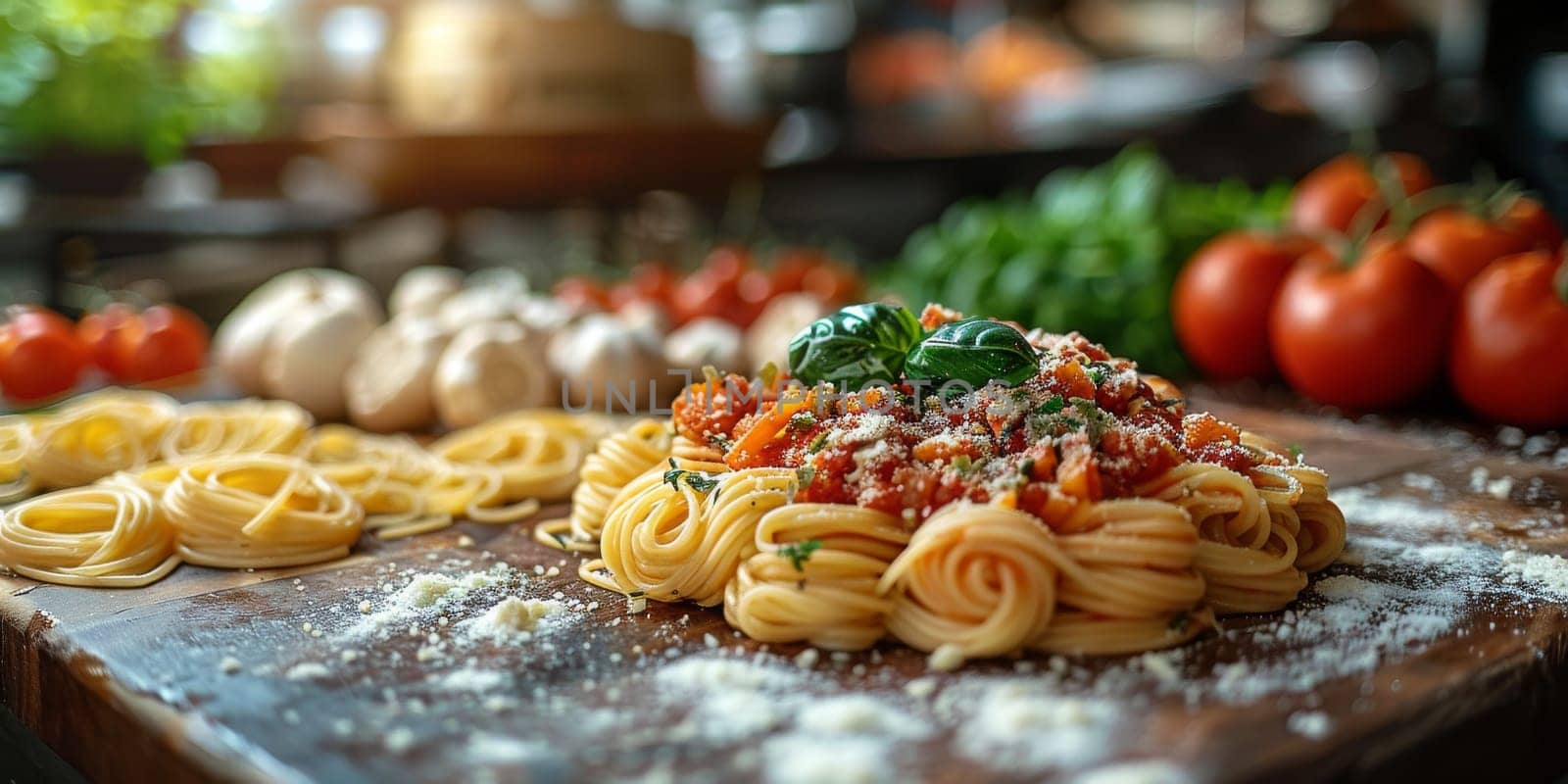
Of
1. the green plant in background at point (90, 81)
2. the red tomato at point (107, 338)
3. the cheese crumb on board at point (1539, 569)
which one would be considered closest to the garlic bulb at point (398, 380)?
the red tomato at point (107, 338)

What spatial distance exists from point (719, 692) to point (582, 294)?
9.56 ft

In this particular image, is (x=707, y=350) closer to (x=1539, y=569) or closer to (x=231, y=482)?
(x=231, y=482)

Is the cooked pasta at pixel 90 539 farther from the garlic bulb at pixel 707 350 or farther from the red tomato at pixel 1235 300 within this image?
the red tomato at pixel 1235 300

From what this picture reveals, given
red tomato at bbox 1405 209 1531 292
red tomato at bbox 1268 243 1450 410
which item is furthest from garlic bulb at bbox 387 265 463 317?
red tomato at bbox 1405 209 1531 292

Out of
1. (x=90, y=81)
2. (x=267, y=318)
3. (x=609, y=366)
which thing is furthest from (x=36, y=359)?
(x=90, y=81)

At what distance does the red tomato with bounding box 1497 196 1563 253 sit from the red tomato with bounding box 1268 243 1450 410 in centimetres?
61

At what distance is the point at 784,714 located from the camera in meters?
1.94

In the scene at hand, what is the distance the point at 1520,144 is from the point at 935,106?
6734 millimetres

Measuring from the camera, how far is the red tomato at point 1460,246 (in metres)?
4.02

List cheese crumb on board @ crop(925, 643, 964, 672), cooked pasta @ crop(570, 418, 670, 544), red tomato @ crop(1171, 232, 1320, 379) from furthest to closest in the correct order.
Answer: red tomato @ crop(1171, 232, 1320, 379) < cooked pasta @ crop(570, 418, 670, 544) < cheese crumb on board @ crop(925, 643, 964, 672)

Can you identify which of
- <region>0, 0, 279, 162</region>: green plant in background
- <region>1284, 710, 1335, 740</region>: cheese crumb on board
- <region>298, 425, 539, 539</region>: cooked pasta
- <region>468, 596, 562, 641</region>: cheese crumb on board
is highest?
<region>0, 0, 279, 162</region>: green plant in background

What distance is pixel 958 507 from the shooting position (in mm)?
2262

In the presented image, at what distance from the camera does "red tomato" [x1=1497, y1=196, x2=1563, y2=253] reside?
425 cm

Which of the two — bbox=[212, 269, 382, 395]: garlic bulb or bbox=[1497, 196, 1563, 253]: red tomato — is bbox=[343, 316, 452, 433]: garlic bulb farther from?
bbox=[1497, 196, 1563, 253]: red tomato
